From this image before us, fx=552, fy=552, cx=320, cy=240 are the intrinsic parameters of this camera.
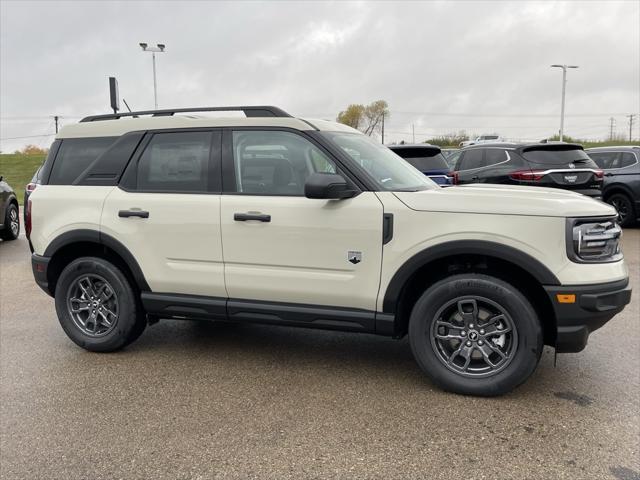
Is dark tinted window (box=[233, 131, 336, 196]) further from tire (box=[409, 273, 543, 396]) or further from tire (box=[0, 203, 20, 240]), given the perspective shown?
tire (box=[0, 203, 20, 240])

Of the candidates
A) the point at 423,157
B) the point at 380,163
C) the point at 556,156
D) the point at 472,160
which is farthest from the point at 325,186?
the point at 472,160

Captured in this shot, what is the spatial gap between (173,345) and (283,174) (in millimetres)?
1908

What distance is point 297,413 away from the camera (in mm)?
3428

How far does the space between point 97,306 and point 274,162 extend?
6.44ft

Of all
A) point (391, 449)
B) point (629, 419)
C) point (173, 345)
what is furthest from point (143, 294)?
point (629, 419)

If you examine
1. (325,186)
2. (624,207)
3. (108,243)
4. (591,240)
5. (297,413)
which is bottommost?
→ (297,413)

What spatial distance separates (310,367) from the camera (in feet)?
13.8

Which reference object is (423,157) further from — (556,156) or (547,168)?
(556,156)

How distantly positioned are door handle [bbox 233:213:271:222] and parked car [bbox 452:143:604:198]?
7.02 metres

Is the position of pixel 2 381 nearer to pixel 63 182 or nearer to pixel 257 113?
pixel 63 182

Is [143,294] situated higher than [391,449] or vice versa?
[143,294]

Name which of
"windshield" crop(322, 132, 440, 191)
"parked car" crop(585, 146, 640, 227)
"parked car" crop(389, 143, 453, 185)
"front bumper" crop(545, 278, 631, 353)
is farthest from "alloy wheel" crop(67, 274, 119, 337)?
"parked car" crop(585, 146, 640, 227)

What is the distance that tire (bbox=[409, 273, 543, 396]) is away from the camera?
3.43 m

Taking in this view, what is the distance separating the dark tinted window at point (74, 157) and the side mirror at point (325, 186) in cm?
195
